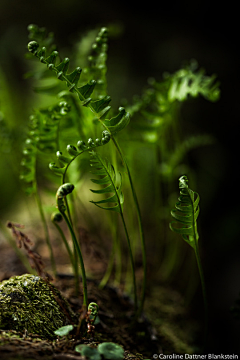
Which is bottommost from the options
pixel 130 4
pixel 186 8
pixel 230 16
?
pixel 230 16

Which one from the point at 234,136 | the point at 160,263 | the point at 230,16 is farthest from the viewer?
the point at 234,136

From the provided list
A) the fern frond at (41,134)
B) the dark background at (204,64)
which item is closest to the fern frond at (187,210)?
the fern frond at (41,134)

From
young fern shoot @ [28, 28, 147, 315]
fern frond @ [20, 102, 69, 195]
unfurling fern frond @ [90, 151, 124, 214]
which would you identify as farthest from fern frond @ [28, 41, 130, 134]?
fern frond @ [20, 102, 69, 195]

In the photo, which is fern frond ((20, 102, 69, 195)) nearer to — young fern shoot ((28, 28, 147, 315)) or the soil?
young fern shoot ((28, 28, 147, 315))

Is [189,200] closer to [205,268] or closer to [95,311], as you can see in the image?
[95,311]

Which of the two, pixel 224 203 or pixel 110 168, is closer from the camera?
pixel 110 168

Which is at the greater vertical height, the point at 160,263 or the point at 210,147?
the point at 210,147

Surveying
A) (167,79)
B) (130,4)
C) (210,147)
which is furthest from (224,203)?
(130,4)
